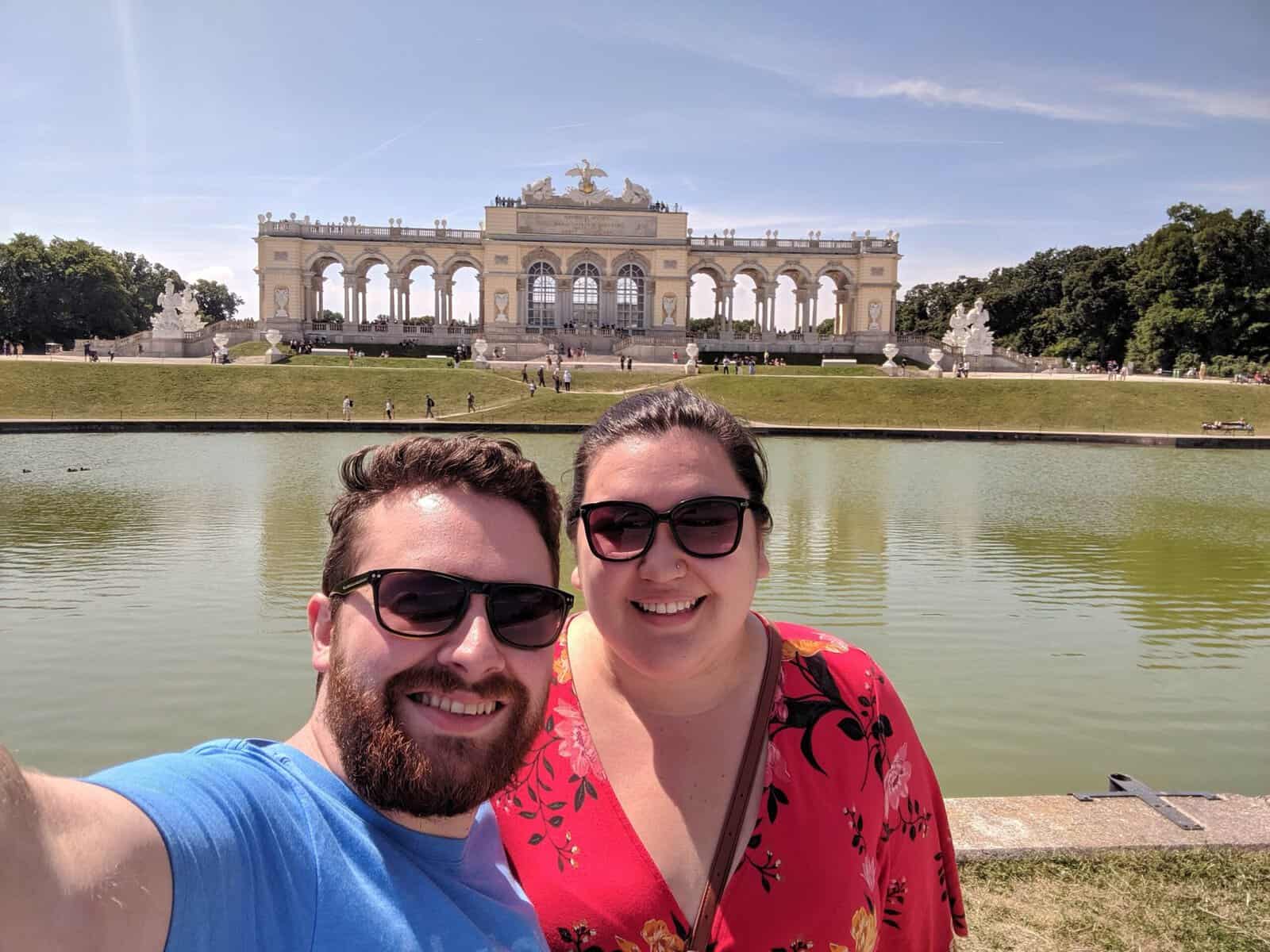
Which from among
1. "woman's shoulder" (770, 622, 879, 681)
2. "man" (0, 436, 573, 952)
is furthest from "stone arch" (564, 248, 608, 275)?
"man" (0, 436, 573, 952)

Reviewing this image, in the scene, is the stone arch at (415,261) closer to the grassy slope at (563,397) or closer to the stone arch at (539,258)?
the stone arch at (539,258)

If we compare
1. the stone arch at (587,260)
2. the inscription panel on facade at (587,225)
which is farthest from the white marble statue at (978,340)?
the stone arch at (587,260)

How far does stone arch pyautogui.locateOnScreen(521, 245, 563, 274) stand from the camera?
5569cm

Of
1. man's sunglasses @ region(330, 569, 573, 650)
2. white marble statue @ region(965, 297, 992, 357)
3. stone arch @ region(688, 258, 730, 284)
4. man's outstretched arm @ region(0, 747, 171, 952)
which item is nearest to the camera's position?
man's outstretched arm @ region(0, 747, 171, 952)

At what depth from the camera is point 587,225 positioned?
55.8 metres

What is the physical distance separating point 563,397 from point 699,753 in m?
30.8

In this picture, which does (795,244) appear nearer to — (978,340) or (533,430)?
(978,340)

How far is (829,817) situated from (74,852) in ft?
4.54

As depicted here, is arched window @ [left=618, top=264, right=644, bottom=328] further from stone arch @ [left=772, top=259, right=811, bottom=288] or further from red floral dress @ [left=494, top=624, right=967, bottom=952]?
red floral dress @ [left=494, top=624, right=967, bottom=952]

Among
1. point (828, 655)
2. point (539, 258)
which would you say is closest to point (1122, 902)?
point (828, 655)

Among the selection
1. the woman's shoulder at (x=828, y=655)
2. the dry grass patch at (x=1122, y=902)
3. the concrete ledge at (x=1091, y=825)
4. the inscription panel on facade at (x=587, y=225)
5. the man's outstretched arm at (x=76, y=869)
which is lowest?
the dry grass patch at (x=1122, y=902)

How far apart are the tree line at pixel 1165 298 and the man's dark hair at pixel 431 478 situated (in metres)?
53.0

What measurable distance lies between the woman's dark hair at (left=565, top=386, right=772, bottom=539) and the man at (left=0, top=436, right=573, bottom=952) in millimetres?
364

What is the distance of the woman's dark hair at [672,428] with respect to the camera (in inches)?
78.7
